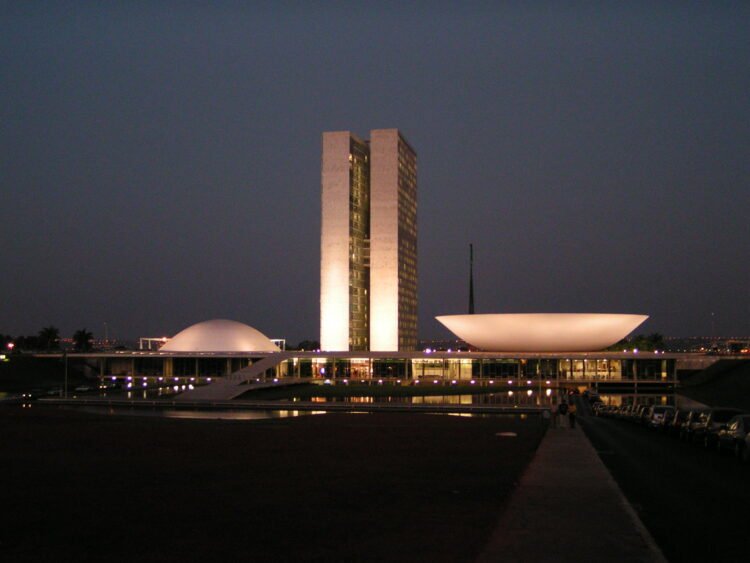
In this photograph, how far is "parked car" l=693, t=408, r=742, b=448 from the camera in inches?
984

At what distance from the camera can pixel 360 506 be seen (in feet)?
43.0

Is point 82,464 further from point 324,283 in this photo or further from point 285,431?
point 324,283

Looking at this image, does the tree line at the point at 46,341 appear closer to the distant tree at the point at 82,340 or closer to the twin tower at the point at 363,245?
the distant tree at the point at 82,340

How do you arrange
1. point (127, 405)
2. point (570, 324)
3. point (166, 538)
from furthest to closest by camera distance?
point (570, 324) < point (127, 405) < point (166, 538)

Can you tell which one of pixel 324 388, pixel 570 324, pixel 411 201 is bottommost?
pixel 324 388

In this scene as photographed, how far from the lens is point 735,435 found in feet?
71.7

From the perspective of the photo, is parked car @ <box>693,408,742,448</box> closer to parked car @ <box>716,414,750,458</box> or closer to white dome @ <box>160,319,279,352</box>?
parked car @ <box>716,414,750,458</box>

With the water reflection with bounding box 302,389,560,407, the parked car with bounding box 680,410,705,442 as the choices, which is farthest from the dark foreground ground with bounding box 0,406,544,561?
the water reflection with bounding box 302,389,560,407

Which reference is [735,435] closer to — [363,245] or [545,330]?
[545,330]

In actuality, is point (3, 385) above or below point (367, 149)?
below

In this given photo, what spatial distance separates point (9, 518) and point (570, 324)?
8059 cm

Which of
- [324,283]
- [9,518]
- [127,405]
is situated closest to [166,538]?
[9,518]

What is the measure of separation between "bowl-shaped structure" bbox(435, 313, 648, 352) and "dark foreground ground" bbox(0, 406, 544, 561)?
61.2m

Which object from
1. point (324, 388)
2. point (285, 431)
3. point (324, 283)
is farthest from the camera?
point (324, 283)
